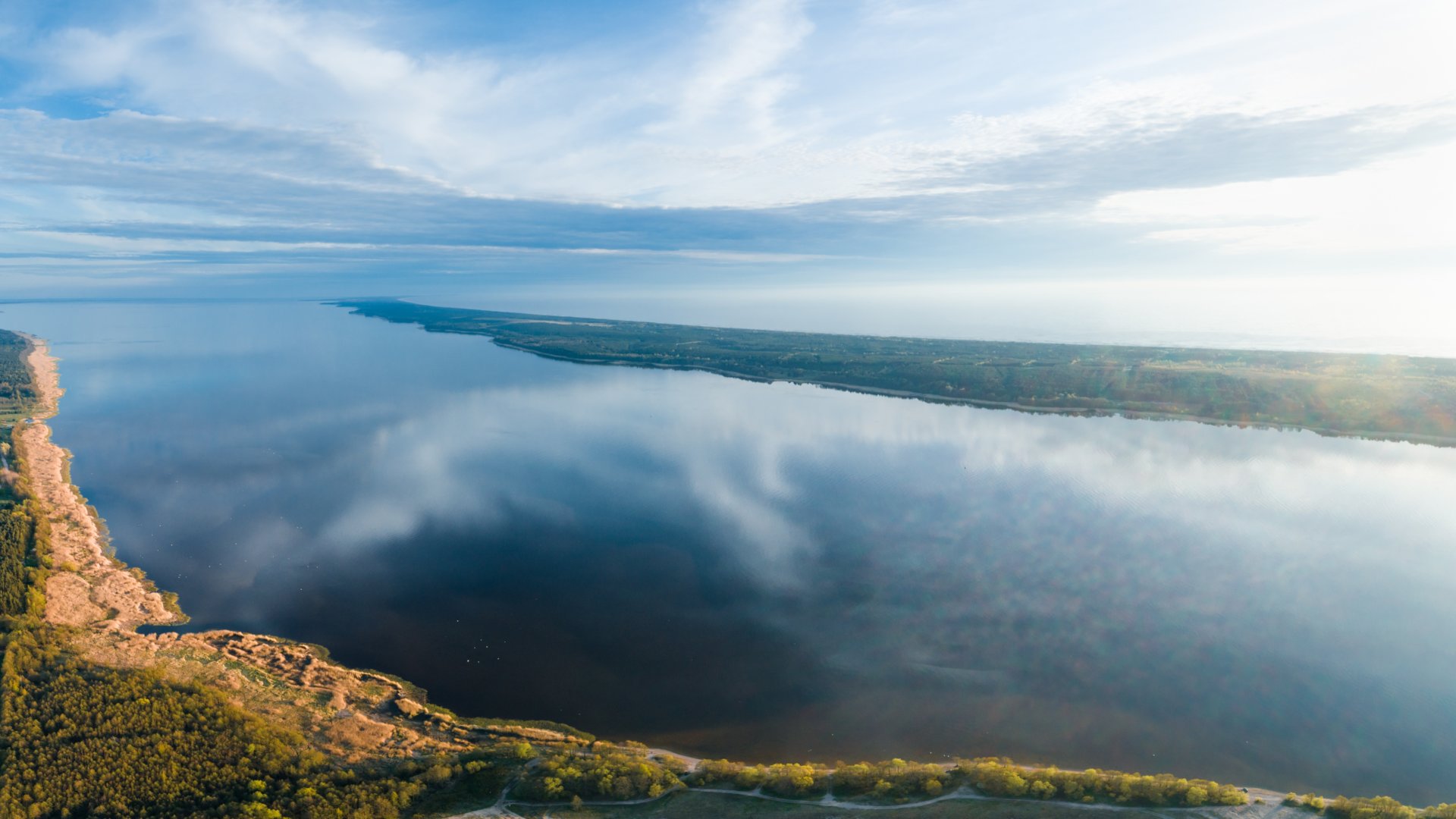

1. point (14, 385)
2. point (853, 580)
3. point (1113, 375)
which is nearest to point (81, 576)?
point (853, 580)

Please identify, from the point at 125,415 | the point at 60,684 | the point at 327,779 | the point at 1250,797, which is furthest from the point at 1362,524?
the point at 125,415

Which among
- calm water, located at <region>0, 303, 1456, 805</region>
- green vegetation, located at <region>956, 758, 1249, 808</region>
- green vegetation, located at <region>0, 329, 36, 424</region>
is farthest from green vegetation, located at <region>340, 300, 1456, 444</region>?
green vegetation, located at <region>0, 329, 36, 424</region>

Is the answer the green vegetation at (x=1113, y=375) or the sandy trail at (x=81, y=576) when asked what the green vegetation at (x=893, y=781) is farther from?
the green vegetation at (x=1113, y=375)

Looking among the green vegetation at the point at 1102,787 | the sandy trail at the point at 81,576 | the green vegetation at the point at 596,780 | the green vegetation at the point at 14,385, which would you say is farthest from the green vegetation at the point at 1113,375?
the sandy trail at the point at 81,576

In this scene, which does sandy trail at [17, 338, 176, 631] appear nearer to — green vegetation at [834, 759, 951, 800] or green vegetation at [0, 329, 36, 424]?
green vegetation at [834, 759, 951, 800]

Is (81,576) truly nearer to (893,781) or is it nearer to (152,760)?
(152,760)

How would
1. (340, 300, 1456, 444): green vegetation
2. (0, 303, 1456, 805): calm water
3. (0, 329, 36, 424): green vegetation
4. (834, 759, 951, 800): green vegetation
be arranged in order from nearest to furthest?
(834, 759, 951, 800): green vegetation, (0, 303, 1456, 805): calm water, (340, 300, 1456, 444): green vegetation, (0, 329, 36, 424): green vegetation

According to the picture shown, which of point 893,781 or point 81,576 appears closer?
point 893,781
